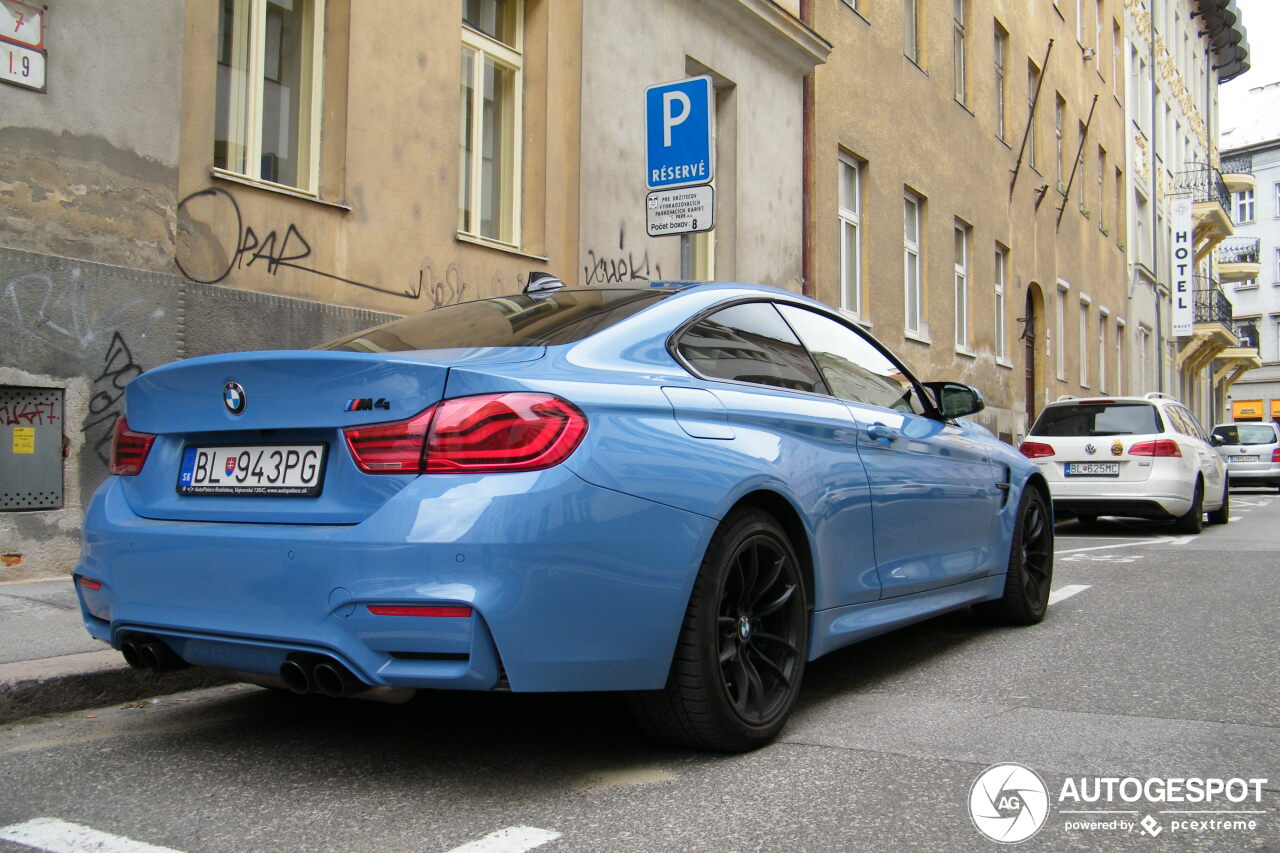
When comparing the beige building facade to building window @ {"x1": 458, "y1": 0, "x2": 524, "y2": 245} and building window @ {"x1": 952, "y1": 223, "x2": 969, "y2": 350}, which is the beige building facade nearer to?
building window @ {"x1": 952, "y1": 223, "x2": 969, "y2": 350}

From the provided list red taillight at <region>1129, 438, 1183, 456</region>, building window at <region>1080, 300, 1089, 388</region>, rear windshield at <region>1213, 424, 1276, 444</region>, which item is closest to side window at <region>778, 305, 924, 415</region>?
red taillight at <region>1129, 438, 1183, 456</region>

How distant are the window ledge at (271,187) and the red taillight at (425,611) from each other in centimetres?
508

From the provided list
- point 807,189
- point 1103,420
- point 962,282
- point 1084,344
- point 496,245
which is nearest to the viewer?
point 496,245

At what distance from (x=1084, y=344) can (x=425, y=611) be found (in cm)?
2940

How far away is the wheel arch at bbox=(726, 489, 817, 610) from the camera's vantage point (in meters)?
3.61

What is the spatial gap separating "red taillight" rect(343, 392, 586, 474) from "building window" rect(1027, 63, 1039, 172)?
77.2ft

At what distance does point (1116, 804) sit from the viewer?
2988mm

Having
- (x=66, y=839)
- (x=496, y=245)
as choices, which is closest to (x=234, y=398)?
(x=66, y=839)

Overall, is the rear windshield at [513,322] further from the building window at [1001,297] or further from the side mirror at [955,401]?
the building window at [1001,297]

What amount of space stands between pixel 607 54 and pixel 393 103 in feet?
10.2

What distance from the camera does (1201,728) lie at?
3.74 metres

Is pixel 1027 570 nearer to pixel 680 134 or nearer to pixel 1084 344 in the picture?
pixel 680 134

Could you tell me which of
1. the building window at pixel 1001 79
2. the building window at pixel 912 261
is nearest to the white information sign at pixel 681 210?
the building window at pixel 912 261

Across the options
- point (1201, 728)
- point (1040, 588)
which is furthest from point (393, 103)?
point (1201, 728)
